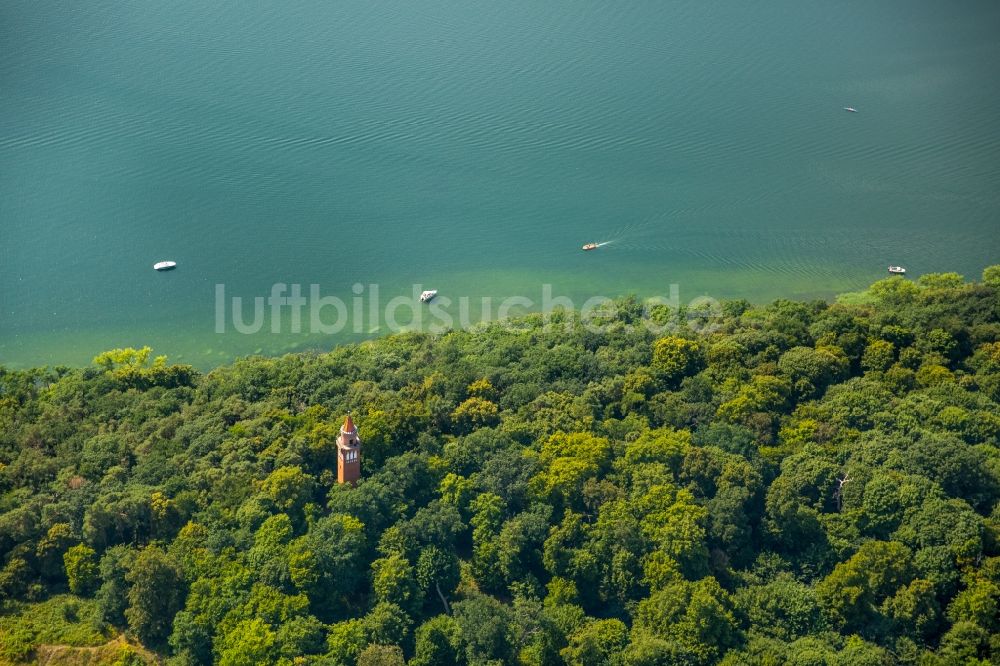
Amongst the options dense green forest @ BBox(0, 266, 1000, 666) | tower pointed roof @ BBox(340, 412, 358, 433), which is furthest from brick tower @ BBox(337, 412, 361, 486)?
dense green forest @ BBox(0, 266, 1000, 666)

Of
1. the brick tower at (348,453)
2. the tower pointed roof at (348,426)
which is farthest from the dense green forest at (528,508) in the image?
the tower pointed roof at (348,426)

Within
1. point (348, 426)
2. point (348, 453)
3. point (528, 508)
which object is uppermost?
point (348, 426)

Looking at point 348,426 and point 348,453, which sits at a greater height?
point 348,426

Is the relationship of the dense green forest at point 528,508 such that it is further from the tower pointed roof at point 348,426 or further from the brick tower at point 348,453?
the tower pointed roof at point 348,426

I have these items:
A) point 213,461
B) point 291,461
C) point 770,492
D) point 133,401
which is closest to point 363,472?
point 291,461

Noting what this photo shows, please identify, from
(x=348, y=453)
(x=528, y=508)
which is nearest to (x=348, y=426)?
(x=348, y=453)

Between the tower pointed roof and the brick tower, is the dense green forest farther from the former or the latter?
the tower pointed roof

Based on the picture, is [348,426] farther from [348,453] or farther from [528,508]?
[528,508]

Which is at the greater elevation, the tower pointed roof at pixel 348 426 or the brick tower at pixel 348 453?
the tower pointed roof at pixel 348 426
